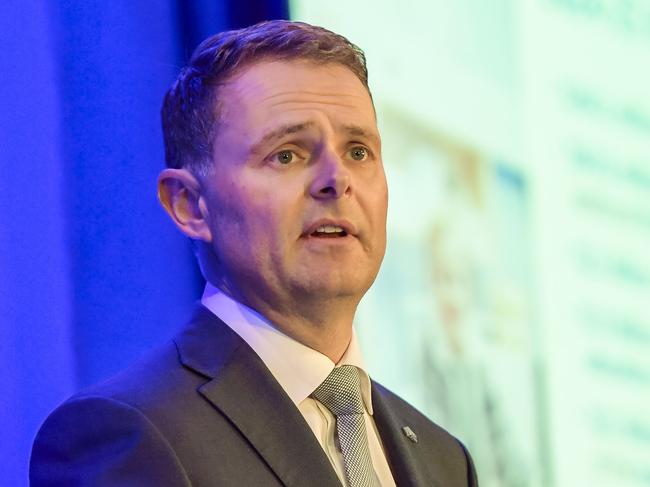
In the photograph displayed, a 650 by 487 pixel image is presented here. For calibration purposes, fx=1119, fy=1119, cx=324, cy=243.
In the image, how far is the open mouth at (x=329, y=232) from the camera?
176 centimetres

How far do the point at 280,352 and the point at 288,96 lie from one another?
1.37 feet

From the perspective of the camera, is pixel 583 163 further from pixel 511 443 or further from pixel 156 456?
pixel 156 456

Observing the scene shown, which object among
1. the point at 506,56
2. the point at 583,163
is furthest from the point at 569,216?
the point at 506,56

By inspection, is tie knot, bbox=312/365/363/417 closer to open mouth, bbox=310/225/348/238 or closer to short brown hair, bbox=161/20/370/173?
open mouth, bbox=310/225/348/238

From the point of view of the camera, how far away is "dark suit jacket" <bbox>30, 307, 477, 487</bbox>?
1539mm

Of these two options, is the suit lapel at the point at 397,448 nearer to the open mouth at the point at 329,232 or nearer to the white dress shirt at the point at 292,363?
the white dress shirt at the point at 292,363

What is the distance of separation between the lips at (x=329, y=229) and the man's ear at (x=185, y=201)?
0.19 metres

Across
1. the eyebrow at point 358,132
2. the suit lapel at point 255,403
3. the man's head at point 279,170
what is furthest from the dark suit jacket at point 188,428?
the eyebrow at point 358,132

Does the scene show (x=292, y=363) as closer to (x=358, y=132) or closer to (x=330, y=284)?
(x=330, y=284)

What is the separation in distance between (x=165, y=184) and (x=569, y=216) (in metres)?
1.43

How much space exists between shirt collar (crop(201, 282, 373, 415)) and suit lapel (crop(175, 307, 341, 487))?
2 cm

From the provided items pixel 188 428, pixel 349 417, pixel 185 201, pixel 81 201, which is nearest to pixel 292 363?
pixel 349 417

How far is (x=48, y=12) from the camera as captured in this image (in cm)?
230

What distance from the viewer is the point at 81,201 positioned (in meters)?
2.36
